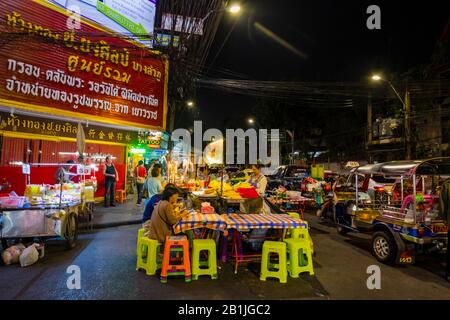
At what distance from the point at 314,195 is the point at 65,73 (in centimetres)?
1100

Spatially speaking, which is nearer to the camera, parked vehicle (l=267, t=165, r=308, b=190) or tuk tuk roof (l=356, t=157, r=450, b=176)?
tuk tuk roof (l=356, t=157, r=450, b=176)

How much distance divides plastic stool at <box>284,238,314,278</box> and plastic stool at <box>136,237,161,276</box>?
7.79 feet

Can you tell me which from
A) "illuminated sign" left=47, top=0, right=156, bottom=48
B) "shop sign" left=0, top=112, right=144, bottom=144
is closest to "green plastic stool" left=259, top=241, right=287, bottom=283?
"illuminated sign" left=47, top=0, right=156, bottom=48

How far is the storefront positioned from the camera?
9156 millimetres

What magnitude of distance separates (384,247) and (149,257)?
4.74 metres

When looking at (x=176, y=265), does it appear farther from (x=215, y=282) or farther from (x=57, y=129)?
(x=57, y=129)

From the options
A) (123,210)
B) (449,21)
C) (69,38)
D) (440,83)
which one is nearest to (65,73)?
(69,38)

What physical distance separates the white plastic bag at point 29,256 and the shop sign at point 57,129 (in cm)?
589

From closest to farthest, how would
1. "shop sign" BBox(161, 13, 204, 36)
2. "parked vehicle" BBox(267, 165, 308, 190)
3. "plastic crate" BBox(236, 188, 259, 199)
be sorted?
"plastic crate" BBox(236, 188, 259, 199) < "shop sign" BBox(161, 13, 204, 36) < "parked vehicle" BBox(267, 165, 308, 190)

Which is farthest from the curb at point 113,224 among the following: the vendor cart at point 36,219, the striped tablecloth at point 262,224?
the striped tablecloth at point 262,224

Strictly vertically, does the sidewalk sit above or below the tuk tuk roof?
below

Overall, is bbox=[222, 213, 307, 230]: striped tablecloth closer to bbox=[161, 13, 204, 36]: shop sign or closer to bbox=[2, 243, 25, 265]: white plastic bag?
bbox=[2, 243, 25, 265]: white plastic bag

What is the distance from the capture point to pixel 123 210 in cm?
1163

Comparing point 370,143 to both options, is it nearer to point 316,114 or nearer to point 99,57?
point 316,114
